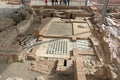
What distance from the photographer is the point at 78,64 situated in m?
5.91

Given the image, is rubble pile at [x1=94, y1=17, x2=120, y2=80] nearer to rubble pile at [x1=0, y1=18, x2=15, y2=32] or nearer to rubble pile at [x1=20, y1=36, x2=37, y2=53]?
rubble pile at [x1=20, y1=36, x2=37, y2=53]

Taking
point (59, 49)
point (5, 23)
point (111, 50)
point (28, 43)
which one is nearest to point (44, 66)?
point (59, 49)

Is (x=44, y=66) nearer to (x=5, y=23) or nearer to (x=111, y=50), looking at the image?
(x=111, y=50)

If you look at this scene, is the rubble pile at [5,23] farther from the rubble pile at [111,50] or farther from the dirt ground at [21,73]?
the rubble pile at [111,50]

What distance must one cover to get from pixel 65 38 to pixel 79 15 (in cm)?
591

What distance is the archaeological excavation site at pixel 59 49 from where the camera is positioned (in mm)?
6207

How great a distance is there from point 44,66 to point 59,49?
2336 mm

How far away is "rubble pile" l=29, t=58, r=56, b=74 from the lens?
663cm

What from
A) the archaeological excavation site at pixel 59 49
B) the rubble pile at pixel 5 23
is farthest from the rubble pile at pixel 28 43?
the rubble pile at pixel 5 23

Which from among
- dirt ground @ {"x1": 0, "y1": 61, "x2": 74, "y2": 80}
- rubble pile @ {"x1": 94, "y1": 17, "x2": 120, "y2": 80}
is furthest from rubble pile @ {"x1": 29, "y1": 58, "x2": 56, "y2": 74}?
rubble pile @ {"x1": 94, "y1": 17, "x2": 120, "y2": 80}

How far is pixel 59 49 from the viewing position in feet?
29.9

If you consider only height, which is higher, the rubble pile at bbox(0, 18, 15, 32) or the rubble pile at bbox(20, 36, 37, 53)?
the rubble pile at bbox(0, 18, 15, 32)

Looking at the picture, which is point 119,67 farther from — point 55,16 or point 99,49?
point 55,16

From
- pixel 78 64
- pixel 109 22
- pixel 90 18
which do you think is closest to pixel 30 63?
pixel 78 64
